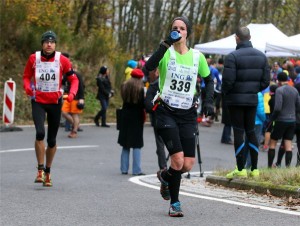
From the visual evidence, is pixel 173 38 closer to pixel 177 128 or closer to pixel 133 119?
pixel 177 128

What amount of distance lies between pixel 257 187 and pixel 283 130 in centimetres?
416

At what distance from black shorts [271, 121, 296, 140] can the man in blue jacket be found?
2938 mm

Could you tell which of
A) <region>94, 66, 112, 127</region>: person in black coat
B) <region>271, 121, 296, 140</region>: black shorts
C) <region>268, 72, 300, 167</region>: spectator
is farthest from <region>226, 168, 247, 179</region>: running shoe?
<region>94, 66, 112, 127</region>: person in black coat

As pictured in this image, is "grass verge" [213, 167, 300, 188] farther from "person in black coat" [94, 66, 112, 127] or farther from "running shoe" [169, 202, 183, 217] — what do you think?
"person in black coat" [94, 66, 112, 127]

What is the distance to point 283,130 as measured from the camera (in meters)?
14.9

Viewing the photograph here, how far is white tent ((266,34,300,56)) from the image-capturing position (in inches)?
893

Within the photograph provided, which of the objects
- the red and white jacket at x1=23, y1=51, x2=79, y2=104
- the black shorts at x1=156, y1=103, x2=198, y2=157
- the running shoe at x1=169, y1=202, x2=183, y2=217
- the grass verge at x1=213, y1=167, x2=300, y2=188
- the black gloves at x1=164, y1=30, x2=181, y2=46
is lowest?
the running shoe at x1=169, y1=202, x2=183, y2=217

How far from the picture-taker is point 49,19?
2842 centimetres

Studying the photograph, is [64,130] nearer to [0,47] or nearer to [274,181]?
[0,47]

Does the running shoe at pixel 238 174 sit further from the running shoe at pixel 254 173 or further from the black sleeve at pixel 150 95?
the black sleeve at pixel 150 95

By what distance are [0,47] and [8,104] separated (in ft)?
16.8

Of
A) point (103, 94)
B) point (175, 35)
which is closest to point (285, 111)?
point (175, 35)

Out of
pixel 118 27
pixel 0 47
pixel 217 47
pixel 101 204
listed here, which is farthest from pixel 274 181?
pixel 118 27

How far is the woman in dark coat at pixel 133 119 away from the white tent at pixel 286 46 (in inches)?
357
